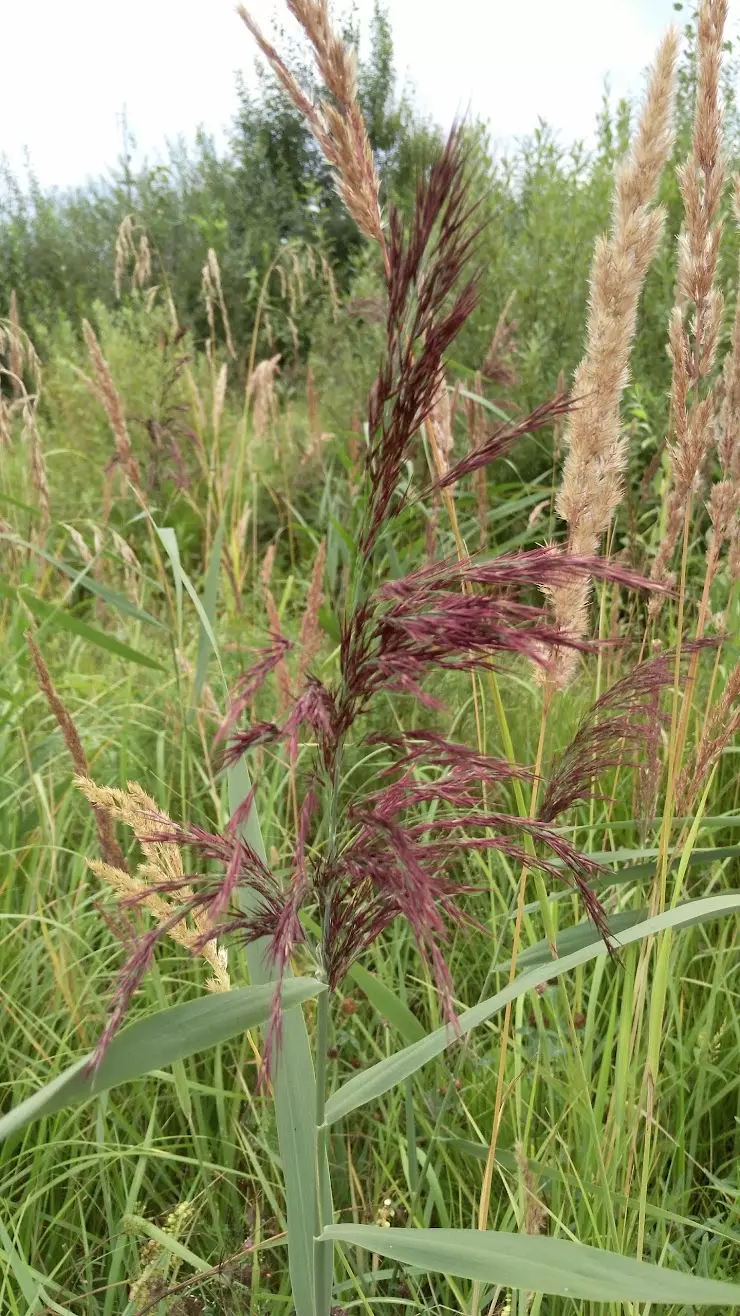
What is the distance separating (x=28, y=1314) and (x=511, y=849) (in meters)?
0.94

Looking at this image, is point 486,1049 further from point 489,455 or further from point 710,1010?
point 489,455

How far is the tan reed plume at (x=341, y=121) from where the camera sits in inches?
32.7

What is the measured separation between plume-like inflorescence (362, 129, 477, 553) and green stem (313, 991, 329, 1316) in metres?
0.44

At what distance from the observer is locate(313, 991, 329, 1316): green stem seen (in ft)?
2.45

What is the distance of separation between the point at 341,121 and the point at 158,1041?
2.72ft

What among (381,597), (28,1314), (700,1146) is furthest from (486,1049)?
(381,597)

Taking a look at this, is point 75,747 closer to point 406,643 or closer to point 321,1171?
point 321,1171

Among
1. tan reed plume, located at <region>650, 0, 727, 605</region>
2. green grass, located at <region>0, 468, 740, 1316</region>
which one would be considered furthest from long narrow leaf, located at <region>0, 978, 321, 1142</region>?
tan reed plume, located at <region>650, 0, 727, 605</region>

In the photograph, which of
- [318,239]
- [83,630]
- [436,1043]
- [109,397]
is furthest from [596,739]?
[318,239]

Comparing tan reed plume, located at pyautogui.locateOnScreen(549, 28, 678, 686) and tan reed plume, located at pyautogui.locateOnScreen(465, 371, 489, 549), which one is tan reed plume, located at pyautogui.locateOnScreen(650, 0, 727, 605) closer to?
tan reed plume, located at pyautogui.locateOnScreen(549, 28, 678, 686)

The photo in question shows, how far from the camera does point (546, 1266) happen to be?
664 millimetres

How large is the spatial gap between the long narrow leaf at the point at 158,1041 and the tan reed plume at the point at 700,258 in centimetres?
80

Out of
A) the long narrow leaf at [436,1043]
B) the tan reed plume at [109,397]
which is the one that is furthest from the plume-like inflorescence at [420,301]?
the tan reed plume at [109,397]

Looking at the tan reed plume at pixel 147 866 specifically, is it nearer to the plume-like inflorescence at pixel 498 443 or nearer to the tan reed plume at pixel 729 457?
the plume-like inflorescence at pixel 498 443
